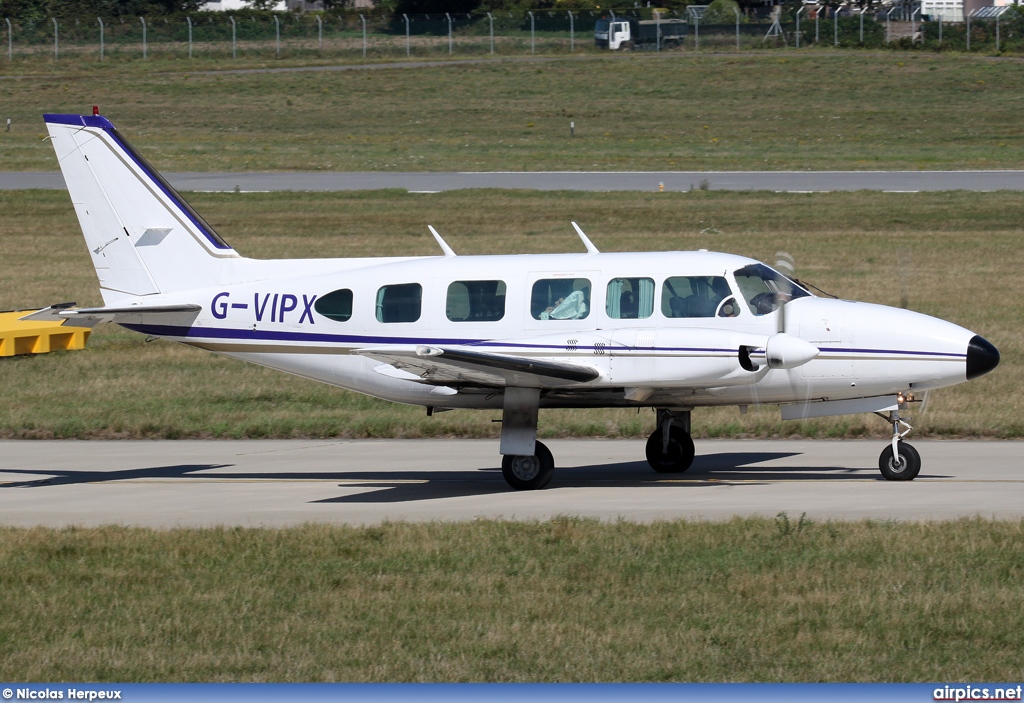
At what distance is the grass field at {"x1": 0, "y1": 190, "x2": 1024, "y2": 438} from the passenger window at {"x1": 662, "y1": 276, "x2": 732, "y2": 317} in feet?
11.2

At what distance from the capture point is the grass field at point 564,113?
5522cm

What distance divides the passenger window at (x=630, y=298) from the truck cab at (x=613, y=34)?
7824 centimetres

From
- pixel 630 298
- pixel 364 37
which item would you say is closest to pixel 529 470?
pixel 630 298

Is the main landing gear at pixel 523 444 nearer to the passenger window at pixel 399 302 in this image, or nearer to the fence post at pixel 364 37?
the passenger window at pixel 399 302

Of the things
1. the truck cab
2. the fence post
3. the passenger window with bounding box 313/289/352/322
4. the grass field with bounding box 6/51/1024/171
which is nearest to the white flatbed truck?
the truck cab

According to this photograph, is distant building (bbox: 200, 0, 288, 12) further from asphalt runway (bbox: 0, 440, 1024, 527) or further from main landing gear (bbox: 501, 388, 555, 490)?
main landing gear (bbox: 501, 388, 555, 490)

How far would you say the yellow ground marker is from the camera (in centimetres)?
2256

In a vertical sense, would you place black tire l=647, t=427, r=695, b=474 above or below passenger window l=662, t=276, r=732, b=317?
below

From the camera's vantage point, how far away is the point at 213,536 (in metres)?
11.6

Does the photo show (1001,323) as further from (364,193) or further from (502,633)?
(364,193)

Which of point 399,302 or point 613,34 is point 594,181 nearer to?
point 399,302

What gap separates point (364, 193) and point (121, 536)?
1326 inches

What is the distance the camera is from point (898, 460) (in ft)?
45.2

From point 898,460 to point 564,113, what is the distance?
58236mm
